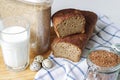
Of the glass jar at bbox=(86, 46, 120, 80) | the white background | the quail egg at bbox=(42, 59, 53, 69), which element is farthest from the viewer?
the white background

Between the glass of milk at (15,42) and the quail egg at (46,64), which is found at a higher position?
the glass of milk at (15,42)

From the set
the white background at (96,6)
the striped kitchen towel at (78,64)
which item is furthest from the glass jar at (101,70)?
the white background at (96,6)

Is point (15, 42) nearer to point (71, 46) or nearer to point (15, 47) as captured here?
point (15, 47)

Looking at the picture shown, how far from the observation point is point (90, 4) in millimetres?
1000

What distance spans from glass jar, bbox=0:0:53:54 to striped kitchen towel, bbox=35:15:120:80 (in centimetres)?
5

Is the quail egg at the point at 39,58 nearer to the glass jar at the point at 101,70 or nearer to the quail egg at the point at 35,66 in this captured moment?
the quail egg at the point at 35,66

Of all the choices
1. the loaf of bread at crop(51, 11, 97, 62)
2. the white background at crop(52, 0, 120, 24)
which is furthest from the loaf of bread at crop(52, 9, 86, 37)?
the white background at crop(52, 0, 120, 24)

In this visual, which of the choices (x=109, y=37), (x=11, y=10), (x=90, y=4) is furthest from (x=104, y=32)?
(x=11, y=10)

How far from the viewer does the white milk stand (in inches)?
26.4

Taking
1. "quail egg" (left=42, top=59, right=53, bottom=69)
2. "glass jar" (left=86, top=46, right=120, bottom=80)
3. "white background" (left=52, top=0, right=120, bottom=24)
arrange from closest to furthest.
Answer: "glass jar" (left=86, top=46, right=120, bottom=80), "quail egg" (left=42, top=59, right=53, bottom=69), "white background" (left=52, top=0, right=120, bottom=24)

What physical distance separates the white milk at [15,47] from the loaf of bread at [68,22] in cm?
10

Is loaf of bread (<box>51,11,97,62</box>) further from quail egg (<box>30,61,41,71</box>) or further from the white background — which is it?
the white background

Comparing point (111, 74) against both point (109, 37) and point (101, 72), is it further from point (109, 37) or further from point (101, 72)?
point (109, 37)

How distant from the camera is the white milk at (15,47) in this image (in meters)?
0.67
